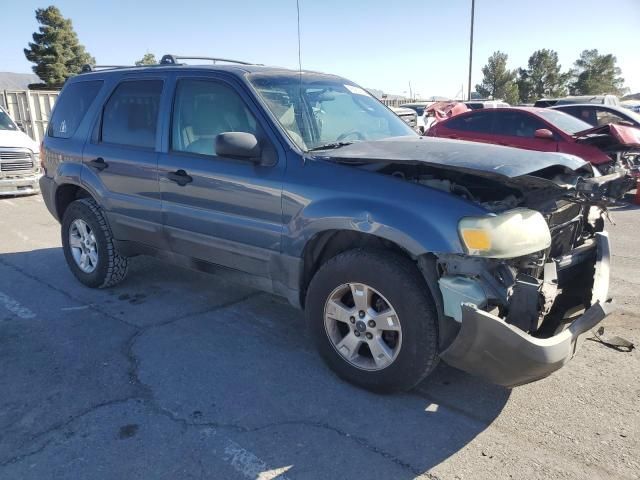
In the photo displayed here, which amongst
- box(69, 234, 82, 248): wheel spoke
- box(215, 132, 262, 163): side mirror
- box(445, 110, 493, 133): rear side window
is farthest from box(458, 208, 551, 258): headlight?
box(445, 110, 493, 133): rear side window

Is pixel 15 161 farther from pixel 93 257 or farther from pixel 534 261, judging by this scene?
pixel 534 261

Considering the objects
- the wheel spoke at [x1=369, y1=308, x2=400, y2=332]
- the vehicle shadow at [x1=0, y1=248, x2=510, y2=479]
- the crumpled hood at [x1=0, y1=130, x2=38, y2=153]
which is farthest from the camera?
the crumpled hood at [x1=0, y1=130, x2=38, y2=153]

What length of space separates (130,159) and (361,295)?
2.40 m

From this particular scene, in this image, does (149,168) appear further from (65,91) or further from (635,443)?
(635,443)

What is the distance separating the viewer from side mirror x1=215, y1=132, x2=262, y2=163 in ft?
10.4

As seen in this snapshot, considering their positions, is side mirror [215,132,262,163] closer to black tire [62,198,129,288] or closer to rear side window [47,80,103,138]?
black tire [62,198,129,288]

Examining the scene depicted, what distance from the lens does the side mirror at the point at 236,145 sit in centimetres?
318

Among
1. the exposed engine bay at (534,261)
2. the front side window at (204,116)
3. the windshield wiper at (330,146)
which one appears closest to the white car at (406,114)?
the windshield wiper at (330,146)

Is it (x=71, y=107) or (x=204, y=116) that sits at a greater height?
(x=71, y=107)

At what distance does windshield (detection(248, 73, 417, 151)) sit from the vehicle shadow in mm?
1510

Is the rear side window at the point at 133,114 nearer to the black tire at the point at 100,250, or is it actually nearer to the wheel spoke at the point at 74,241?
the black tire at the point at 100,250

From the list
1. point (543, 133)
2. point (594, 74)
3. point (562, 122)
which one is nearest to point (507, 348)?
point (543, 133)

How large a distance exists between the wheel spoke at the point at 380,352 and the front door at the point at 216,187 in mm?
888

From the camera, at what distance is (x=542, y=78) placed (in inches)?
2117
